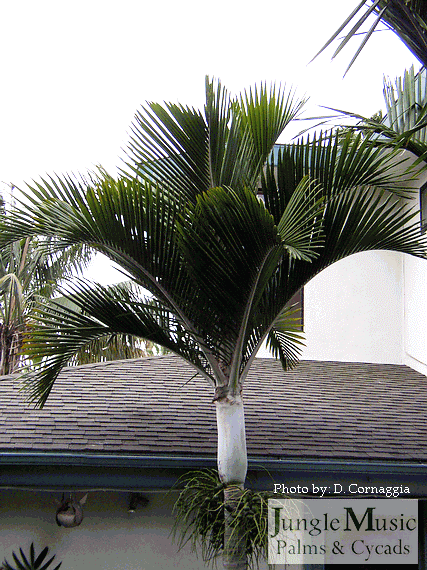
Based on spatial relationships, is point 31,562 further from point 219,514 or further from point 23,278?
point 23,278

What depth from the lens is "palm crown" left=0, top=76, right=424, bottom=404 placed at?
4.46 meters

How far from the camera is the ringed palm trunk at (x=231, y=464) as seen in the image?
14.3ft

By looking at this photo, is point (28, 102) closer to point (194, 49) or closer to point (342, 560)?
point (194, 49)

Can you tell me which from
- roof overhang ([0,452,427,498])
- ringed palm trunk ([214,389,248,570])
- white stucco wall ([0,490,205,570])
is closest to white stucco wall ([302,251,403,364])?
roof overhang ([0,452,427,498])

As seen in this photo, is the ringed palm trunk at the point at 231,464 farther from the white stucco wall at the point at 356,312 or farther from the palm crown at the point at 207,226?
the white stucco wall at the point at 356,312

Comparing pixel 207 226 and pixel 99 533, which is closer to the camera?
pixel 207 226

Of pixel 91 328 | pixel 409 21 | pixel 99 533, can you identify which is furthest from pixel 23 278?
pixel 409 21

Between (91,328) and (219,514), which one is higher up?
(91,328)

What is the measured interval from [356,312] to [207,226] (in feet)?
16.5

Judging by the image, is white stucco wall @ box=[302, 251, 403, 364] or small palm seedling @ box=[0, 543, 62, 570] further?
white stucco wall @ box=[302, 251, 403, 364]

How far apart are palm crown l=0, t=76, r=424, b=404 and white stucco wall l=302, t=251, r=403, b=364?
3.76m

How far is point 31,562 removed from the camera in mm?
5453

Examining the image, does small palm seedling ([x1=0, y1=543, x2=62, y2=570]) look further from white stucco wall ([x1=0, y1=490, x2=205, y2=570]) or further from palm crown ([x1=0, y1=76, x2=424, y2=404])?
palm crown ([x1=0, y1=76, x2=424, y2=404])

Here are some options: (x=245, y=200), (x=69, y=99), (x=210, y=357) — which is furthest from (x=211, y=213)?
(x=69, y=99)
